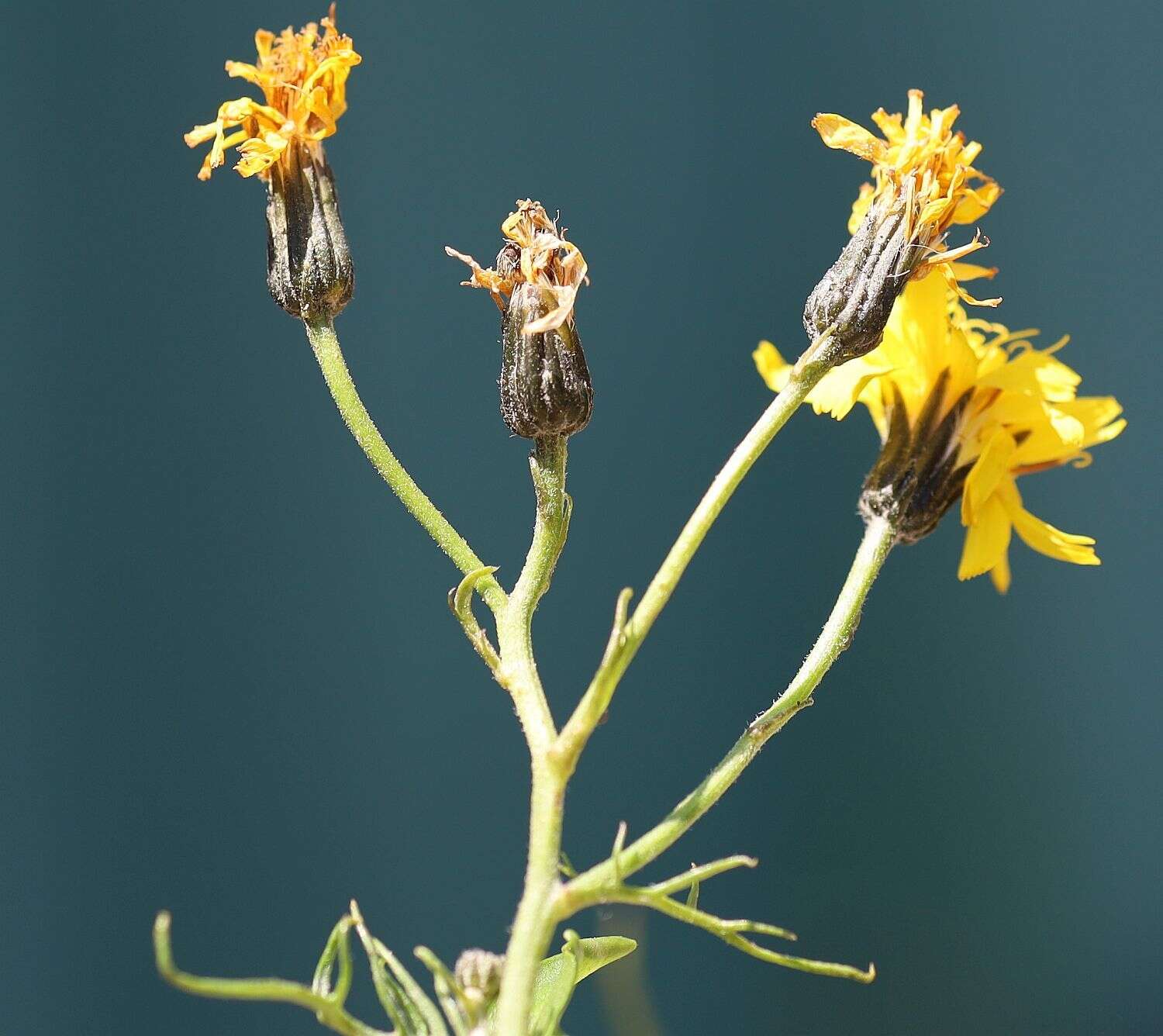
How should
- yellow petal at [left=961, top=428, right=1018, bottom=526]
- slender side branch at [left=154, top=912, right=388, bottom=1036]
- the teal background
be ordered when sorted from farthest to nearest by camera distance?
the teal background
yellow petal at [left=961, top=428, right=1018, bottom=526]
slender side branch at [left=154, top=912, right=388, bottom=1036]

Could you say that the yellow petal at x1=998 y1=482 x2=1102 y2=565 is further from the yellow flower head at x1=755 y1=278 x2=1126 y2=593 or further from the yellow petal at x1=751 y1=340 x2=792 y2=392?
the yellow petal at x1=751 y1=340 x2=792 y2=392

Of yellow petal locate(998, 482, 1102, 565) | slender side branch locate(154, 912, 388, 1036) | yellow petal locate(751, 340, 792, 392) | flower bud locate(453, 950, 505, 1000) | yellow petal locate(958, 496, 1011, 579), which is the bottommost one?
slender side branch locate(154, 912, 388, 1036)

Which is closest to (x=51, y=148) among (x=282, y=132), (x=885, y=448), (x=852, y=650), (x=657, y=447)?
(x=657, y=447)

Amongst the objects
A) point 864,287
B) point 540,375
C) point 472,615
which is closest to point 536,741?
point 472,615

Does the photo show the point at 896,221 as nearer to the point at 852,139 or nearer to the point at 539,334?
the point at 852,139

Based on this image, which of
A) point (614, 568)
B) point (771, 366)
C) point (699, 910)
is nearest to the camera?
point (699, 910)

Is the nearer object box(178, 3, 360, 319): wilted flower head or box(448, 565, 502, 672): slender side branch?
box(448, 565, 502, 672): slender side branch

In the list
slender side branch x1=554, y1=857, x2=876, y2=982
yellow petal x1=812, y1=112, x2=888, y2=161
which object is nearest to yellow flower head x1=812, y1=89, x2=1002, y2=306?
yellow petal x1=812, y1=112, x2=888, y2=161
